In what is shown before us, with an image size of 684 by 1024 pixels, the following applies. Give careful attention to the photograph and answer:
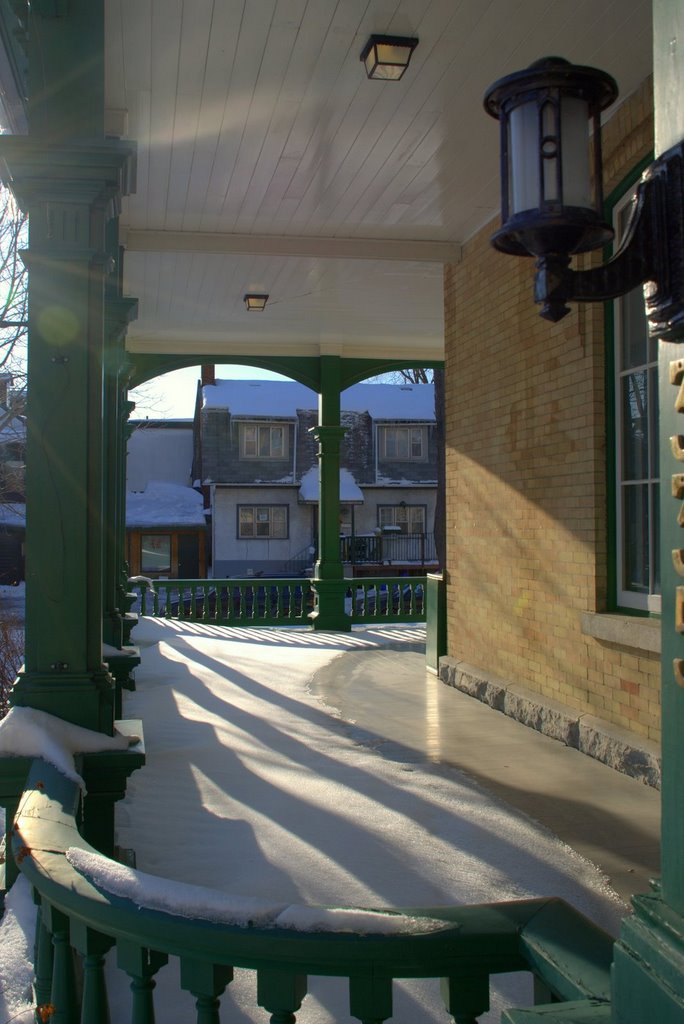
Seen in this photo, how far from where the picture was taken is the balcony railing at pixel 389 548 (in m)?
29.1

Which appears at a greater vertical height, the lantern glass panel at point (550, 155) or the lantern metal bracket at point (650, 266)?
the lantern glass panel at point (550, 155)

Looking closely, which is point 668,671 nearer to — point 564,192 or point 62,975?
point 564,192

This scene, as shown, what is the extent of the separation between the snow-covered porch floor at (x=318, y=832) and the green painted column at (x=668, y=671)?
5.14 ft

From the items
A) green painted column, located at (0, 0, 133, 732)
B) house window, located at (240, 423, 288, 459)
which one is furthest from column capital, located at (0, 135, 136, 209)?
house window, located at (240, 423, 288, 459)

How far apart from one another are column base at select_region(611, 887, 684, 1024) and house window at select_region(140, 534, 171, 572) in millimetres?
29188

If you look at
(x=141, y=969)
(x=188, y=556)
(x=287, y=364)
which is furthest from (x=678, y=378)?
(x=188, y=556)

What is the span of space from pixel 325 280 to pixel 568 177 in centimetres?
848

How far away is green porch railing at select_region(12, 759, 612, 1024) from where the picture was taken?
167 centimetres

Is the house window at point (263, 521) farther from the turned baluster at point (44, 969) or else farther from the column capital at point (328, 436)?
the turned baluster at point (44, 969)

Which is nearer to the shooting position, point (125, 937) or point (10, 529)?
point (125, 937)

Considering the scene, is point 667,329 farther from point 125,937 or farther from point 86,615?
point 86,615

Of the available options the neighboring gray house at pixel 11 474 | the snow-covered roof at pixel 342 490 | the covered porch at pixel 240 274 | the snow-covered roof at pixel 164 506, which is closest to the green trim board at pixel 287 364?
the covered porch at pixel 240 274

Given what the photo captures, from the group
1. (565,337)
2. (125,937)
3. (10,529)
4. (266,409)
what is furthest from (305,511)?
(125,937)

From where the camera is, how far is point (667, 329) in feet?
4.97
